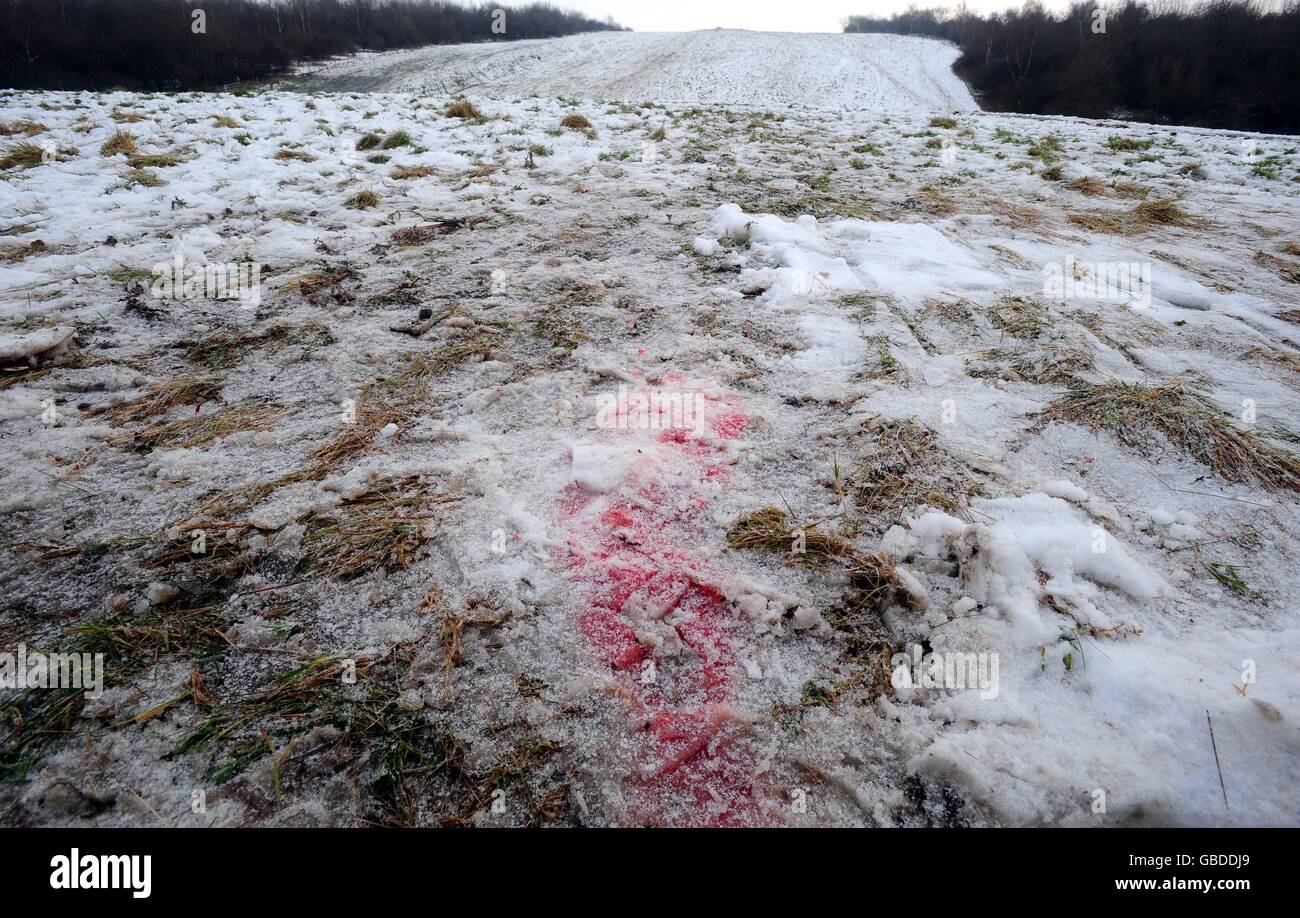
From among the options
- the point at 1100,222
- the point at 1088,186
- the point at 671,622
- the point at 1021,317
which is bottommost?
the point at 671,622

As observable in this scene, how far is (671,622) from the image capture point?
1895mm

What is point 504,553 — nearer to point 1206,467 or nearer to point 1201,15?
point 1206,467

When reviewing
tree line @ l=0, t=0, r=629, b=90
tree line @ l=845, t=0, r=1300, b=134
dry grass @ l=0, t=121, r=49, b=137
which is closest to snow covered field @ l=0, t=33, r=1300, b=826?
dry grass @ l=0, t=121, r=49, b=137

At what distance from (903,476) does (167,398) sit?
3627 mm

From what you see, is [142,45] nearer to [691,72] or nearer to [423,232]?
[691,72]

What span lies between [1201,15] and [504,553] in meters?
39.0

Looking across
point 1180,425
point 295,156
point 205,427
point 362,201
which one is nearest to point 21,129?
point 295,156

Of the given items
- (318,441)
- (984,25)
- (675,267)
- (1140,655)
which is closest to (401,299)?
(318,441)

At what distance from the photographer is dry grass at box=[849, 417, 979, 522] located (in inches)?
88.7

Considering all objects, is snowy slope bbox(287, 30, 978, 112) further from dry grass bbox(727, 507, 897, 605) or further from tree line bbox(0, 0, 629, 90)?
dry grass bbox(727, 507, 897, 605)

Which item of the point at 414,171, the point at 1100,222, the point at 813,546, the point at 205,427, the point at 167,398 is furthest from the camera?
the point at 414,171

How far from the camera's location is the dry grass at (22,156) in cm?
613

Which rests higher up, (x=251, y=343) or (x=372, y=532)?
(x=251, y=343)

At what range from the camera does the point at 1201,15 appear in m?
24.7
